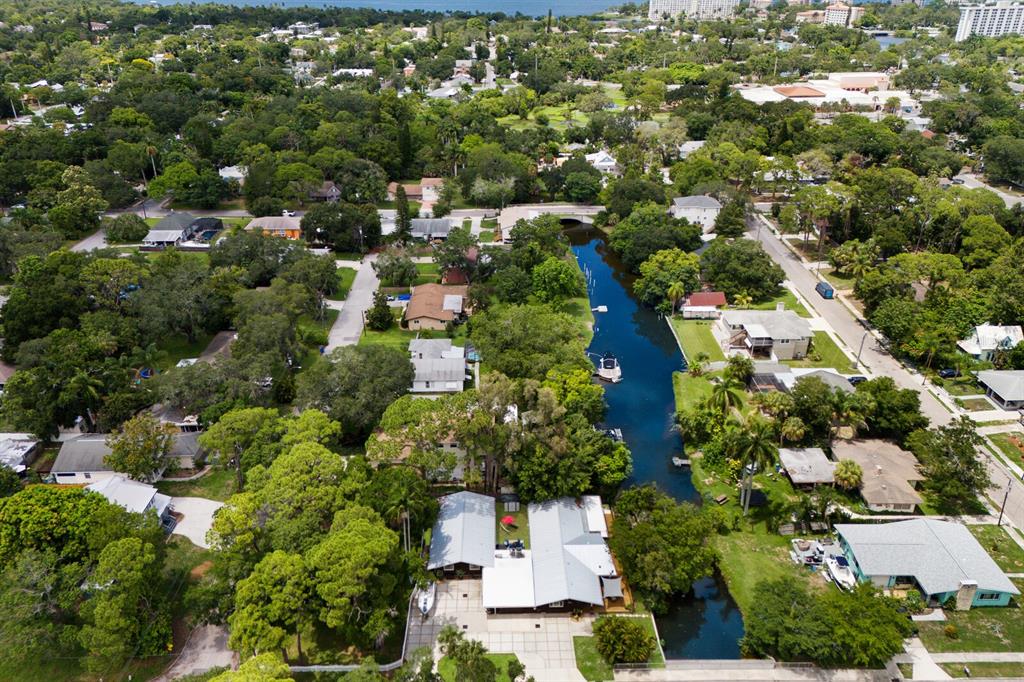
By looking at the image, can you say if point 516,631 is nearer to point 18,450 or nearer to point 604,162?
point 18,450

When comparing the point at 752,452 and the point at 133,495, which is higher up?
the point at 752,452

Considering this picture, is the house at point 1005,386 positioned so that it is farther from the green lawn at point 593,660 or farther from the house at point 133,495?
the house at point 133,495

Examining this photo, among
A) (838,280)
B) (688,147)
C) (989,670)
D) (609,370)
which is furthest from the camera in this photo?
(688,147)

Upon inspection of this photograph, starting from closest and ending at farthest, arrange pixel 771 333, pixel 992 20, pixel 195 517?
pixel 195 517
pixel 771 333
pixel 992 20

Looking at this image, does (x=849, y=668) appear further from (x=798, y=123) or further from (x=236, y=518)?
(x=798, y=123)

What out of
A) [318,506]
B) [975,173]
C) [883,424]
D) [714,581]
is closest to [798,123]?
[975,173]

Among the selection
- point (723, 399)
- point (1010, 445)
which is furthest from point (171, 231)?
point (1010, 445)

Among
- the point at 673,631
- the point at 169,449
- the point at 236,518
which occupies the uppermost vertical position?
the point at 236,518
